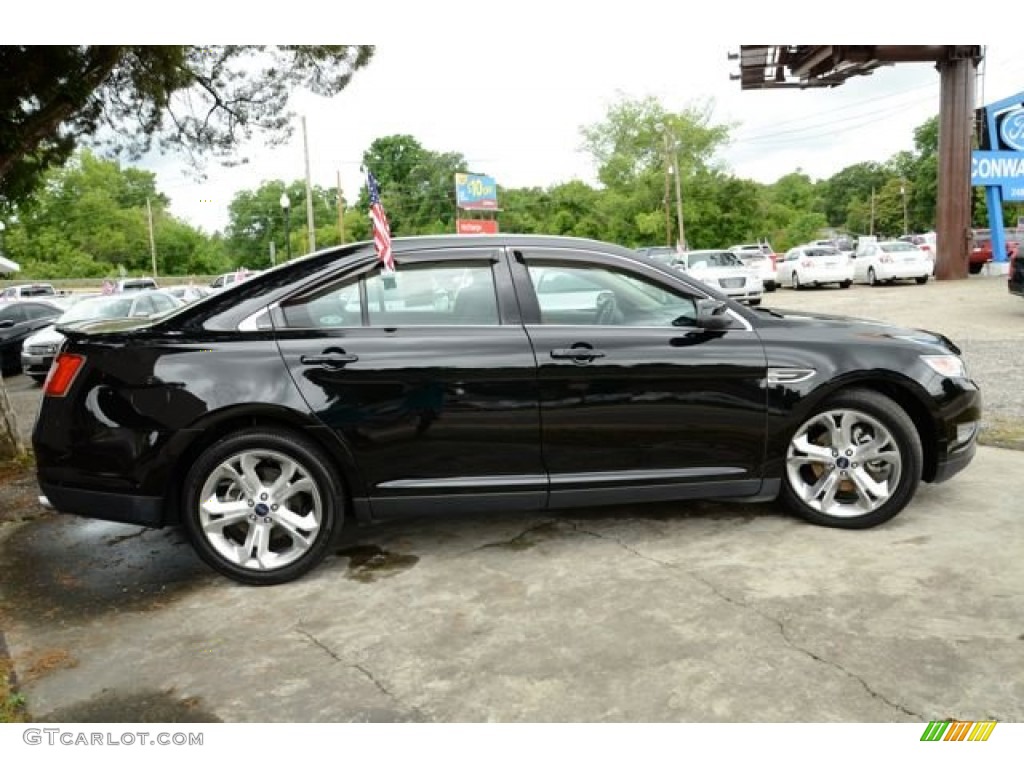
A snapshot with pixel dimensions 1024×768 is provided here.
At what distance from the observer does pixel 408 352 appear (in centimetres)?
381

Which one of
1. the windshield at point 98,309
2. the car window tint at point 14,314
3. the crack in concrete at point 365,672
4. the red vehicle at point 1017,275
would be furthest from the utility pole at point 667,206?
the crack in concrete at point 365,672

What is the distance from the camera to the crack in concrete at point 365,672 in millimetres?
2713

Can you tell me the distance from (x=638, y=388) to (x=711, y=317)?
20.9 inches

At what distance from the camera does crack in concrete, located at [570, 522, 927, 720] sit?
8.68ft

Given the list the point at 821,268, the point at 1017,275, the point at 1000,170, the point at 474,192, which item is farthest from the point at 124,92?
the point at 474,192

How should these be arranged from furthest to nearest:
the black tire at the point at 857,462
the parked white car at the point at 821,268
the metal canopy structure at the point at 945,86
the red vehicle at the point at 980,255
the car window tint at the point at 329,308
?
the red vehicle at the point at 980,255, the parked white car at the point at 821,268, the metal canopy structure at the point at 945,86, the black tire at the point at 857,462, the car window tint at the point at 329,308

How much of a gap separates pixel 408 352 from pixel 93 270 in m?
81.3

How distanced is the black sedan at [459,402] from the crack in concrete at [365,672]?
600 mm

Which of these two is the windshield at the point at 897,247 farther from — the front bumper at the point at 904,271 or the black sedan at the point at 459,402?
the black sedan at the point at 459,402

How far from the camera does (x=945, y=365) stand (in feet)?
14.1

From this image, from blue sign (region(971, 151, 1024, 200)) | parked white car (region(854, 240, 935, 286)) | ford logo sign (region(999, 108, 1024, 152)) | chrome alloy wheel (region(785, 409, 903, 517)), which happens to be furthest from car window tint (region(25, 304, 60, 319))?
ford logo sign (region(999, 108, 1024, 152))

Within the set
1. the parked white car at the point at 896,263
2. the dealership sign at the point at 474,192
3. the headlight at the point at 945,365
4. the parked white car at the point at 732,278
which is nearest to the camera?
the headlight at the point at 945,365

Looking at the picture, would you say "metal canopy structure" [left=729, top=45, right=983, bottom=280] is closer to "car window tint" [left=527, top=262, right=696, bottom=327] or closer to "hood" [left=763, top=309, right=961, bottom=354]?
"hood" [left=763, top=309, right=961, bottom=354]
